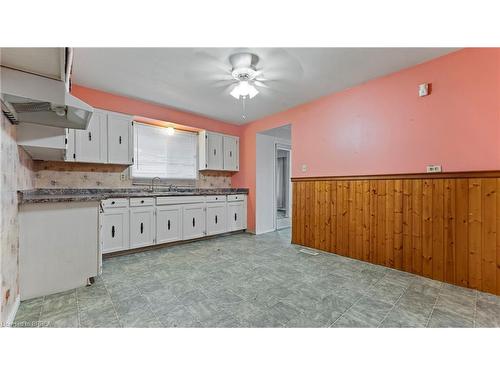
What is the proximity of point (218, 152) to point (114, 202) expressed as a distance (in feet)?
7.04

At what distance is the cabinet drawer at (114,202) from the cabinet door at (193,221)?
902 millimetres

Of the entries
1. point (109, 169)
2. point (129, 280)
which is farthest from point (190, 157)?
point (129, 280)

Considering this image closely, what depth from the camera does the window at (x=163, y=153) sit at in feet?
11.6

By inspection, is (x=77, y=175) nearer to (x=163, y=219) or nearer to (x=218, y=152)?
(x=163, y=219)

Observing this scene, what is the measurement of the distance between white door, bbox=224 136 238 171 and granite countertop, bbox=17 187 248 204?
0.54 metres

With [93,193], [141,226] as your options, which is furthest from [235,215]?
[93,193]

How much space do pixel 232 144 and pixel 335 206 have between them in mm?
2573

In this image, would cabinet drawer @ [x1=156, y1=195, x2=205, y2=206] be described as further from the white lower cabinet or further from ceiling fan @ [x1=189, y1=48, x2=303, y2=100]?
ceiling fan @ [x1=189, y1=48, x2=303, y2=100]

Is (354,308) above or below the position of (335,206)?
below

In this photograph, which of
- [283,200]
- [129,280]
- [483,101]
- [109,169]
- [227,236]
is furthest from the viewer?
[283,200]

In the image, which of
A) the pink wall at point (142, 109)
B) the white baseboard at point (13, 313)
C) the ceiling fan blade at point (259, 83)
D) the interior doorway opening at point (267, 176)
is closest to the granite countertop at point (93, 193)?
the interior doorway opening at point (267, 176)

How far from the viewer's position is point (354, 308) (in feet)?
5.31

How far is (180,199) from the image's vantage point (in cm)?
352

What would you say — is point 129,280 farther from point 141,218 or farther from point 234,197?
point 234,197
